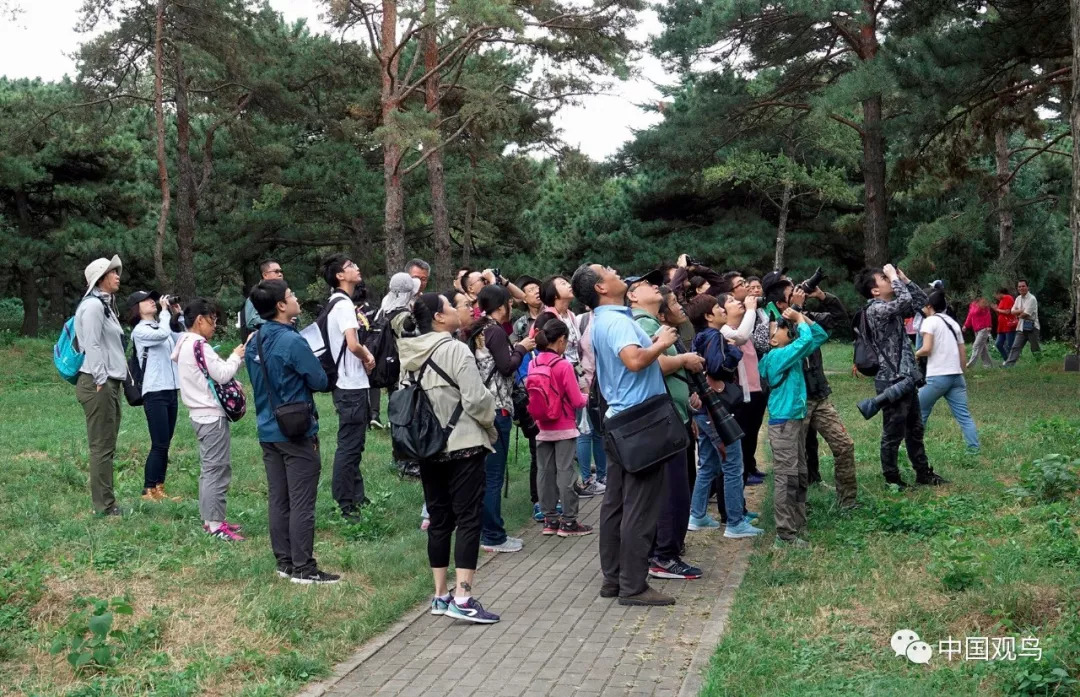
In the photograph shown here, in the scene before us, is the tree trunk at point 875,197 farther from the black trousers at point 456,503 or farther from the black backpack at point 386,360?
the black trousers at point 456,503

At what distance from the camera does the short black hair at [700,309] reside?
809 centimetres

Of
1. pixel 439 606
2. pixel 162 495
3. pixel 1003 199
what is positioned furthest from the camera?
pixel 1003 199

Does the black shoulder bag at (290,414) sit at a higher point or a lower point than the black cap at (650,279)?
lower

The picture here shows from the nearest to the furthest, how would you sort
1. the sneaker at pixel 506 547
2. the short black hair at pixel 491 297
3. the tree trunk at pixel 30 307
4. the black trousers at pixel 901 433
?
the short black hair at pixel 491 297 → the sneaker at pixel 506 547 → the black trousers at pixel 901 433 → the tree trunk at pixel 30 307

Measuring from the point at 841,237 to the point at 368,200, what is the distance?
15.7 meters

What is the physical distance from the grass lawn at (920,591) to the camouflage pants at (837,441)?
0.21m

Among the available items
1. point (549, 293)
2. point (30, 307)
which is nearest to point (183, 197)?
point (30, 307)

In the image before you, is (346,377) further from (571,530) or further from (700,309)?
(700,309)

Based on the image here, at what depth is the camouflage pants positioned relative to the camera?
332 inches

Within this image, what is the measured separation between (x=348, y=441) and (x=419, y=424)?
2806mm

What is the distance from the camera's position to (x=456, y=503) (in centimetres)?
624

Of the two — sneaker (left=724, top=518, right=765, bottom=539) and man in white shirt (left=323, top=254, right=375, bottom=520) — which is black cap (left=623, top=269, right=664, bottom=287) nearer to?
sneaker (left=724, top=518, right=765, bottom=539)

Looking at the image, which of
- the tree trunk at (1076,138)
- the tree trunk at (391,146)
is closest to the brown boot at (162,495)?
the tree trunk at (1076,138)

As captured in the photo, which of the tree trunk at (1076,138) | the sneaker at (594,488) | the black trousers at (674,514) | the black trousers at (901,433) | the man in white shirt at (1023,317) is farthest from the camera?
the man in white shirt at (1023,317)
